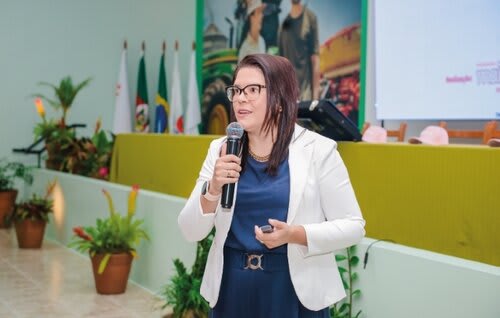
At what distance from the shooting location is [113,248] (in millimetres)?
5059

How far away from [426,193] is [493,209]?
0.39 metres

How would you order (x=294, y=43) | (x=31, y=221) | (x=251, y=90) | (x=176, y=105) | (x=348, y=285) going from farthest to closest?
(x=176, y=105) < (x=294, y=43) < (x=31, y=221) < (x=348, y=285) < (x=251, y=90)

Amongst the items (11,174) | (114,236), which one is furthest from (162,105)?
(114,236)

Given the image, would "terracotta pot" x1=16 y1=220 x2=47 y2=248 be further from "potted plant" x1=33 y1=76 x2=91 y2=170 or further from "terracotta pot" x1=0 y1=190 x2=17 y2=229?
"terracotta pot" x1=0 y1=190 x2=17 y2=229

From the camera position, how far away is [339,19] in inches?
283

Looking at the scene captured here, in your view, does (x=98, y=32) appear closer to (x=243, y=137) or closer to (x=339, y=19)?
(x=339, y=19)

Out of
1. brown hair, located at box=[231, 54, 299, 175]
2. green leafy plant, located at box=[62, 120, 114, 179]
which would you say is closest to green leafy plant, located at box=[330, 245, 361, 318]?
brown hair, located at box=[231, 54, 299, 175]

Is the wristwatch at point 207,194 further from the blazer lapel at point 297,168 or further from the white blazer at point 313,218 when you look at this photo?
the blazer lapel at point 297,168

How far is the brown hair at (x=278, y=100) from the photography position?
1.70 metres

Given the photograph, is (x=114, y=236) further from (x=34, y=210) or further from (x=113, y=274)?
(x=34, y=210)

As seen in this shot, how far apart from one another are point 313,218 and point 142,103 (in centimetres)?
839

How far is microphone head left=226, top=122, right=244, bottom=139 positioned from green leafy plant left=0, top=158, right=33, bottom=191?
736 cm

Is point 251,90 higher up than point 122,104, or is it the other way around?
point 122,104

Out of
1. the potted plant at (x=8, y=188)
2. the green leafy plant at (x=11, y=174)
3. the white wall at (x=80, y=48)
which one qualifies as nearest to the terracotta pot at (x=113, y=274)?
the potted plant at (x=8, y=188)
